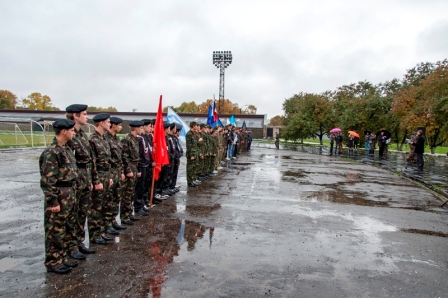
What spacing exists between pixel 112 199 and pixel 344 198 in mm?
6469

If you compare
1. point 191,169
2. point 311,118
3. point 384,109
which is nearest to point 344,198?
point 191,169

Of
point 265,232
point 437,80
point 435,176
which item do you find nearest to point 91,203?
point 265,232

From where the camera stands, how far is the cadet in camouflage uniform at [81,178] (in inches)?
198

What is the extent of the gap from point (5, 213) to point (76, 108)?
3679 mm

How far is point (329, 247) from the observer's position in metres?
5.84

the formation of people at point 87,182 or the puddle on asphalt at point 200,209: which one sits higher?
the formation of people at point 87,182

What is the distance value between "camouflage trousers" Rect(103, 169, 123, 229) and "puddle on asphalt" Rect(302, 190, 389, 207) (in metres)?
5.25

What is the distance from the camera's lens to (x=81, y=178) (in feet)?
16.5

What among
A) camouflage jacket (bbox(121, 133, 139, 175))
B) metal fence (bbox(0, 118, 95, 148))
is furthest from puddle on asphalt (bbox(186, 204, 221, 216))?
metal fence (bbox(0, 118, 95, 148))

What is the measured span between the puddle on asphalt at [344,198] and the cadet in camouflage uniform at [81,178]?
6077mm

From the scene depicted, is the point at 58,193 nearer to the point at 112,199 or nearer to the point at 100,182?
the point at 100,182

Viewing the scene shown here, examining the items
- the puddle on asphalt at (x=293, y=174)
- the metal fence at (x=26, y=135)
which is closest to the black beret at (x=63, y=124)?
the puddle on asphalt at (x=293, y=174)

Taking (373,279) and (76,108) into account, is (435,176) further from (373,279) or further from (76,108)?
(76,108)

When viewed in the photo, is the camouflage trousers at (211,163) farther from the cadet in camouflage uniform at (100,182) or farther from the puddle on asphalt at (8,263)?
the puddle on asphalt at (8,263)
